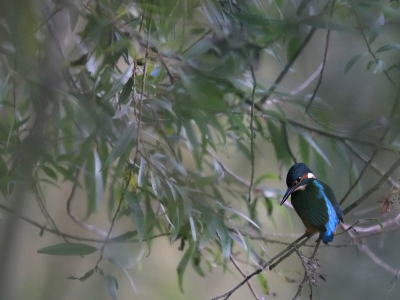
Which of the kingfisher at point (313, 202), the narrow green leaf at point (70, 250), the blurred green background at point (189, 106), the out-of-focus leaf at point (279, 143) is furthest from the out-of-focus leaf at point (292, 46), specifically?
the narrow green leaf at point (70, 250)

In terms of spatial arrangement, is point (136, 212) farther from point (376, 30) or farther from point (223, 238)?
point (376, 30)

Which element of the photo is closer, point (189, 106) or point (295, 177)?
point (295, 177)

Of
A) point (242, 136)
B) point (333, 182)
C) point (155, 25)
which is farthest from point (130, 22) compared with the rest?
point (333, 182)

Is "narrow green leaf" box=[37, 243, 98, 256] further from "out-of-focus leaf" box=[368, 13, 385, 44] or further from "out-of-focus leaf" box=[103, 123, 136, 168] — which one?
"out-of-focus leaf" box=[368, 13, 385, 44]

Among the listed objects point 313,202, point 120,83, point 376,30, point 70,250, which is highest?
point 376,30

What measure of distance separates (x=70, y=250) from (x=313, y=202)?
0.45 metres

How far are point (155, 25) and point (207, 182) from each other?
0.32 meters

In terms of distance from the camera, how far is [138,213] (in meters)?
0.86

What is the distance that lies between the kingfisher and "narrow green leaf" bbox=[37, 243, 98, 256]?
0.38m

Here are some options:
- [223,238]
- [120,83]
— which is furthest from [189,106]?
[223,238]

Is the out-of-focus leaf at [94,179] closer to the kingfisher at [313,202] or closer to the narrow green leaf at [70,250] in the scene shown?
the narrow green leaf at [70,250]

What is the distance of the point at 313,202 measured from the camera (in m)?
0.73

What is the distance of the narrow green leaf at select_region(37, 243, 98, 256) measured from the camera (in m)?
0.91

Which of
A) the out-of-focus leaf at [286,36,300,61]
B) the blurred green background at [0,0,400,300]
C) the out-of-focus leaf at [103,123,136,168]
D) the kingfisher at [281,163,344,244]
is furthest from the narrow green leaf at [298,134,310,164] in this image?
the out-of-focus leaf at [103,123,136,168]
